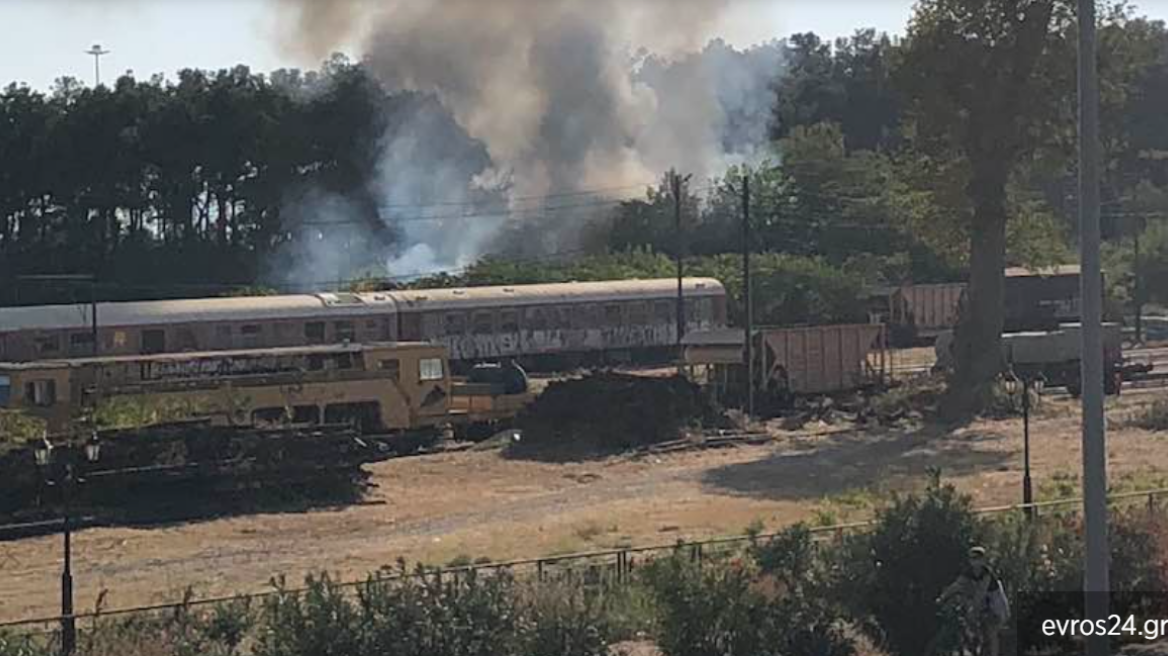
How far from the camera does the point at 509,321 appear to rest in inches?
2530

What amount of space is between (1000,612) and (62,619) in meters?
9.66

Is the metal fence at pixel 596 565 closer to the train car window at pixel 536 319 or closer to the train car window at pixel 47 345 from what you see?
the train car window at pixel 47 345

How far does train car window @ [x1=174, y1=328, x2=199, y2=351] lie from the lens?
182 ft

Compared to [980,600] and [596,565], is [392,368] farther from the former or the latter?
[980,600]

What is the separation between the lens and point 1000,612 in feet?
47.0

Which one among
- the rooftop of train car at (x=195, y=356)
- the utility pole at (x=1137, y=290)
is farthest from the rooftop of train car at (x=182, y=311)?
the utility pole at (x=1137, y=290)

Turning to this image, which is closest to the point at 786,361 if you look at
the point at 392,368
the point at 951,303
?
the point at 392,368

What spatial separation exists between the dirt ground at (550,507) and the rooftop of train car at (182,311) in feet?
47.9

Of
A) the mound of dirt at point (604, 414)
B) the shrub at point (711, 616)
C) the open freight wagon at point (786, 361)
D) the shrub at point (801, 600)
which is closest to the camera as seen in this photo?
the shrub at point (711, 616)

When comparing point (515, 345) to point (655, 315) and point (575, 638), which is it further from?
point (575, 638)

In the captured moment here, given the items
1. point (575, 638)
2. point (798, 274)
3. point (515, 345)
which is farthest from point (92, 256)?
point (575, 638)

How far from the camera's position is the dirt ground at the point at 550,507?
29.5 metres

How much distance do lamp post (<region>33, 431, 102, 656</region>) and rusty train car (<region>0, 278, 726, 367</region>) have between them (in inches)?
732

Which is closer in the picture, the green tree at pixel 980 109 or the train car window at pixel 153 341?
the green tree at pixel 980 109
